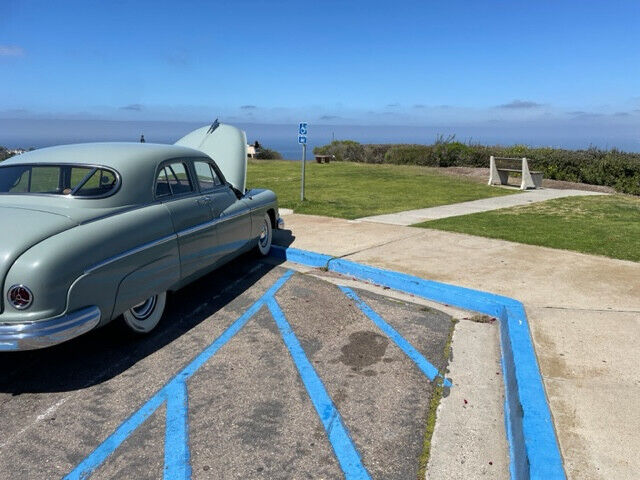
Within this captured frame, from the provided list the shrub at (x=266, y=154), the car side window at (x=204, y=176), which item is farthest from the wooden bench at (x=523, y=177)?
the shrub at (x=266, y=154)

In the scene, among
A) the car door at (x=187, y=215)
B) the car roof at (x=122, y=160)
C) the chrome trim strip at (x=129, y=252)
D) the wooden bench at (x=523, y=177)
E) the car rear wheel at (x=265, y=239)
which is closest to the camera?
the chrome trim strip at (x=129, y=252)

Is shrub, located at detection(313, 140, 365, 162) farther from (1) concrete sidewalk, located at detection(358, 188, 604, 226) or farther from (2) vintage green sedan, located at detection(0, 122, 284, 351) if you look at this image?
(2) vintage green sedan, located at detection(0, 122, 284, 351)

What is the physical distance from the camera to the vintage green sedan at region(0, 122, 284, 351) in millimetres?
3211

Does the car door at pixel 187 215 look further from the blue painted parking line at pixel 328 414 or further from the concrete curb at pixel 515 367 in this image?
the concrete curb at pixel 515 367

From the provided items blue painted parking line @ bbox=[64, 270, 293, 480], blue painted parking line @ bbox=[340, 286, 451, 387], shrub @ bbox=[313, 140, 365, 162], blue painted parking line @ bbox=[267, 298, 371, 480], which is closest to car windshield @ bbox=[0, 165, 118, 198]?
blue painted parking line @ bbox=[64, 270, 293, 480]

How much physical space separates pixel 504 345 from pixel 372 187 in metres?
10.7

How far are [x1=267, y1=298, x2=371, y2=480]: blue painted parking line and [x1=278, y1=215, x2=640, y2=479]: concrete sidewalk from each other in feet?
3.59

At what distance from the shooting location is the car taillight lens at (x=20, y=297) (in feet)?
10.4

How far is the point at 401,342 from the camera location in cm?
426

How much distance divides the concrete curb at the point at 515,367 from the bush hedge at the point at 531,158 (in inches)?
540

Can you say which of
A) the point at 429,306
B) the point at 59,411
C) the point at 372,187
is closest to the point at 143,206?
the point at 59,411

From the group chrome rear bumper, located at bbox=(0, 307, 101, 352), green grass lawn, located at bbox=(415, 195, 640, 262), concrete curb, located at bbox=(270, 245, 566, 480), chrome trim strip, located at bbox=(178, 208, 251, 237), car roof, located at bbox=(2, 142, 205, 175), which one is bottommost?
concrete curb, located at bbox=(270, 245, 566, 480)

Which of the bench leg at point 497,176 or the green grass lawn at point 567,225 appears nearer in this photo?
the green grass lawn at point 567,225

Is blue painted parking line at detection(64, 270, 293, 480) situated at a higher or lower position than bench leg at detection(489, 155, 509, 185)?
lower
